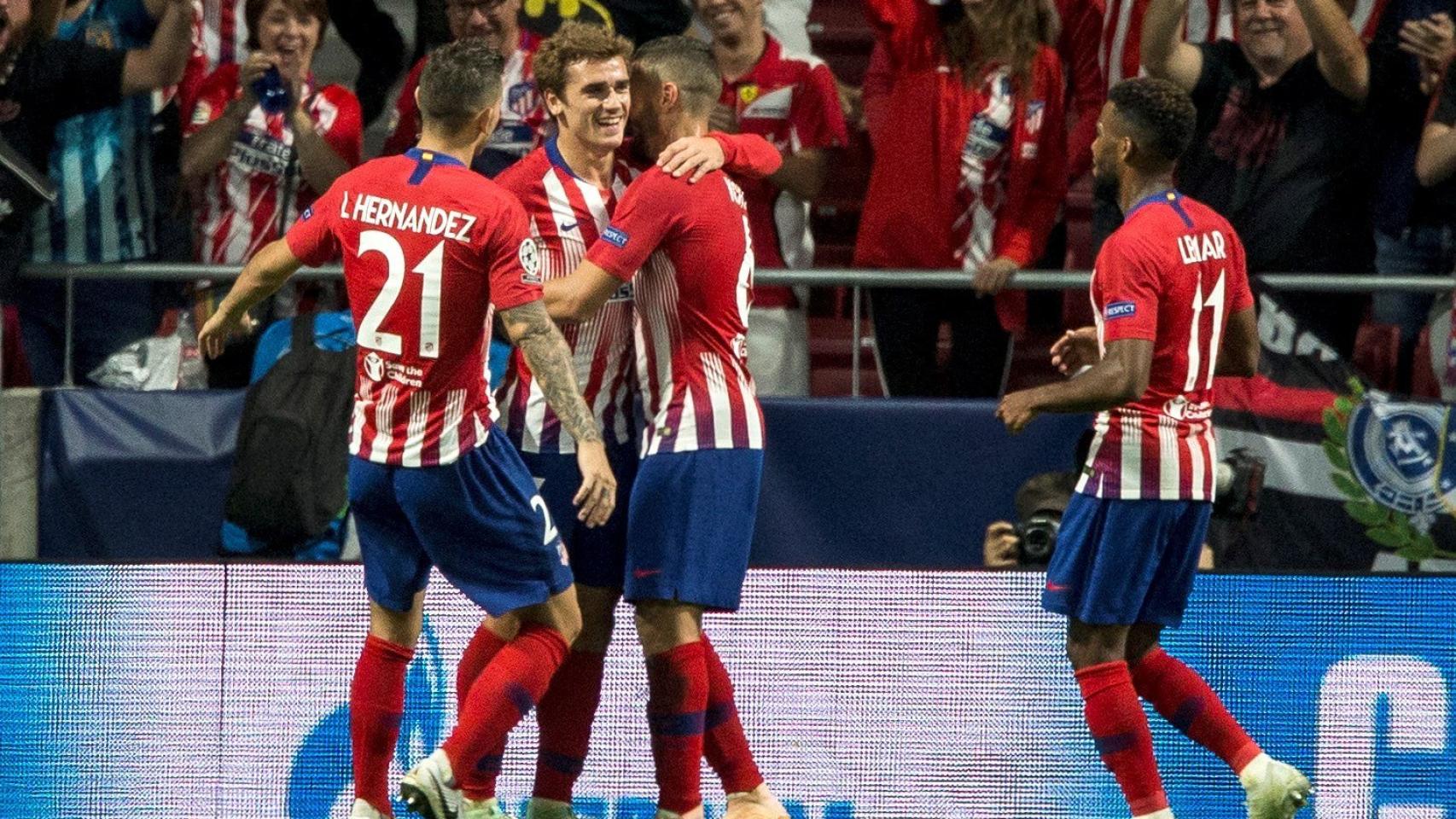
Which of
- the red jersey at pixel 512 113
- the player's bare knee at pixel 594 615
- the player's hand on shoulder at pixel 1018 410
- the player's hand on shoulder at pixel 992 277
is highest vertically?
the red jersey at pixel 512 113

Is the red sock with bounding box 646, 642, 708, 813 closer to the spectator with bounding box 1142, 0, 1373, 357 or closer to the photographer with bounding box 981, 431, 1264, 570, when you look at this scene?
the photographer with bounding box 981, 431, 1264, 570

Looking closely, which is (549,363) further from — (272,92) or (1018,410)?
(272,92)

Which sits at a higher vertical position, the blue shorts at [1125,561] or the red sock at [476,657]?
the blue shorts at [1125,561]

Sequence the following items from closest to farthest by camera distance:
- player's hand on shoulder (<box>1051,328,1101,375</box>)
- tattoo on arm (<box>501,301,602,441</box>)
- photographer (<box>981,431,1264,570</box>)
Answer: tattoo on arm (<box>501,301,602,441</box>)
player's hand on shoulder (<box>1051,328,1101,375</box>)
photographer (<box>981,431,1264,570</box>)

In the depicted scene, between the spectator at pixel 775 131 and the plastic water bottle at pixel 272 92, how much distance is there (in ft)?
5.04

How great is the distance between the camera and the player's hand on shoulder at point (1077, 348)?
6180mm

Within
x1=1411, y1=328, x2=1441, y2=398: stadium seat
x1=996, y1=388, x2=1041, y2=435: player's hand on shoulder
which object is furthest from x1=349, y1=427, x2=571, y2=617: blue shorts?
x1=1411, y1=328, x2=1441, y2=398: stadium seat

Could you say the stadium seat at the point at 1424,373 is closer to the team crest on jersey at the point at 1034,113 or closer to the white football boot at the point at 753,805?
the team crest on jersey at the point at 1034,113

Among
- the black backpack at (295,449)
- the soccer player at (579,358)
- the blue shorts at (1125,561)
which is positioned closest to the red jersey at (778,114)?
the black backpack at (295,449)

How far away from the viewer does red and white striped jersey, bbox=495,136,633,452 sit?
5977 millimetres

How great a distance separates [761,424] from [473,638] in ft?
3.18

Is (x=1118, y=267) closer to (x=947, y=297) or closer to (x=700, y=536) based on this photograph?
(x=700, y=536)

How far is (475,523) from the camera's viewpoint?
5531 mm

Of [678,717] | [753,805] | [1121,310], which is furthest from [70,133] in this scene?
[1121,310]
